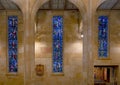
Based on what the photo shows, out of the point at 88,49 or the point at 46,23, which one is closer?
the point at 88,49

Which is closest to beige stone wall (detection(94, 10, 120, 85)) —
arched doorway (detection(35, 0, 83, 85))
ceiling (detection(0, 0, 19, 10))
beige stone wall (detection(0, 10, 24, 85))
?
arched doorway (detection(35, 0, 83, 85))

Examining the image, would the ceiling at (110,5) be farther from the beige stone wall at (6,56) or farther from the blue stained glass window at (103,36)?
the beige stone wall at (6,56)

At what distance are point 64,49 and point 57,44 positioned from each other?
0.66m

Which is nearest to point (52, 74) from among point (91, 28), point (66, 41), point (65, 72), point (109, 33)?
point (65, 72)

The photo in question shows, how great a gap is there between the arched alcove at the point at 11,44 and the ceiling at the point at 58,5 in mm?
2161

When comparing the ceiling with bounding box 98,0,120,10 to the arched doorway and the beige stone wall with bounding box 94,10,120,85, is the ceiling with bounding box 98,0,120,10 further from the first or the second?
the arched doorway

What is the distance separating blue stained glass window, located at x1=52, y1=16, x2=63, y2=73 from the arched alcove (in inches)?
93.3

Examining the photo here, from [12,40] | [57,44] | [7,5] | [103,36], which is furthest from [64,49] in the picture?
[7,5]

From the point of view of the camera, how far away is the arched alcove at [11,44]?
60.0ft

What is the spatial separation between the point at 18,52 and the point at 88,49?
7.18 metres

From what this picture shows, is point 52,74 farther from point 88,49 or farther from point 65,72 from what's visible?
point 88,49

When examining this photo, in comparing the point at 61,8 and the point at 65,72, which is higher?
the point at 61,8

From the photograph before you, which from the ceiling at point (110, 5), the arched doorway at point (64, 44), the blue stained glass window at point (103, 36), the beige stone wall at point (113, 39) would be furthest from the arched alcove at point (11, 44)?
the ceiling at point (110, 5)

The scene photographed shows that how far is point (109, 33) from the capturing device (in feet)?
61.4
